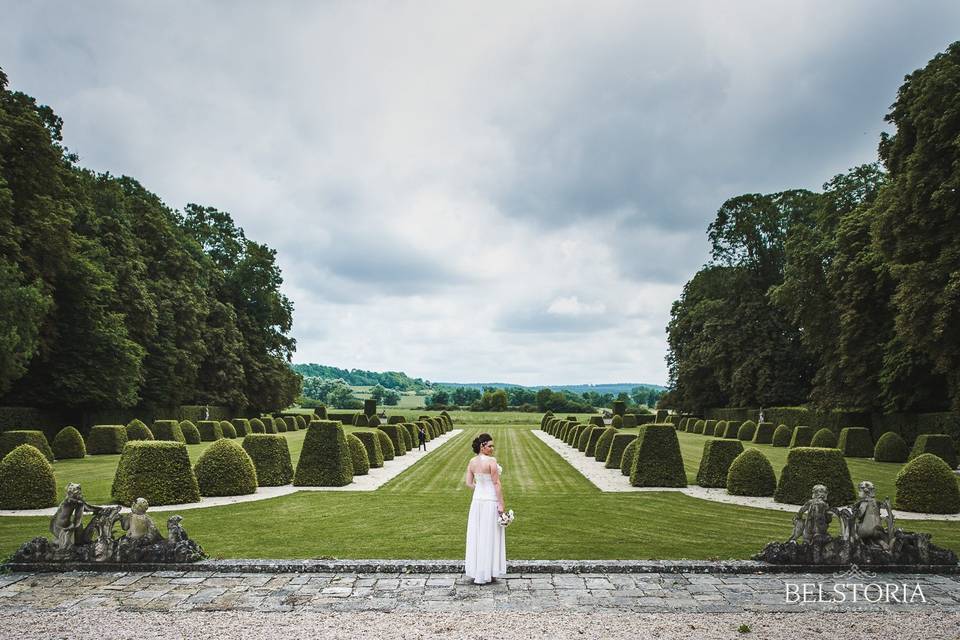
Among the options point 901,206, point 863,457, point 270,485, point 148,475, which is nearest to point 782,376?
point 863,457

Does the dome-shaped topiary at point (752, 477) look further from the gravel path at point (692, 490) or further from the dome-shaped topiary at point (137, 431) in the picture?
the dome-shaped topiary at point (137, 431)

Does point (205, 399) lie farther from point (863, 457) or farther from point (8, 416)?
point (863, 457)

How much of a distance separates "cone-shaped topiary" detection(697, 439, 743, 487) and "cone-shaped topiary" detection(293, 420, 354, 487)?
968 centimetres

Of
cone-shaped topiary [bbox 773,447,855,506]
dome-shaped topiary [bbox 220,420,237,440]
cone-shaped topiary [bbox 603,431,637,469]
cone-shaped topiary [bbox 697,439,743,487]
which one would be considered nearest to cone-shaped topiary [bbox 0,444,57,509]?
cone-shaped topiary [bbox 697,439,743,487]

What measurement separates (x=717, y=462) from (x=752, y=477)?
1.71m

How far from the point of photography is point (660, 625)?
643 centimetres

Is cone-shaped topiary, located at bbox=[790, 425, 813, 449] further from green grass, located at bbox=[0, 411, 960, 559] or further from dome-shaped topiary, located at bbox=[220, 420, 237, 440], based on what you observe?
dome-shaped topiary, located at bbox=[220, 420, 237, 440]

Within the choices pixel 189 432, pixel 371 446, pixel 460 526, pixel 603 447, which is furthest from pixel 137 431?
pixel 460 526

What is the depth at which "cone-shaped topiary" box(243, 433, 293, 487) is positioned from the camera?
60.6 feet

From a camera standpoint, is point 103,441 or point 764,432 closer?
point 103,441

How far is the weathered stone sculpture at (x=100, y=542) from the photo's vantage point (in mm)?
8320

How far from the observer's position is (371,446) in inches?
941

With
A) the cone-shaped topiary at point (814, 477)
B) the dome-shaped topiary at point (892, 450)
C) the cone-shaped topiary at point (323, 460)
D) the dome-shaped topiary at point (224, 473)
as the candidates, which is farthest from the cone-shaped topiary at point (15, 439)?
the dome-shaped topiary at point (892, 450)

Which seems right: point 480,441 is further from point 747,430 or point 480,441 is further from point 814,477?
point 747,430
